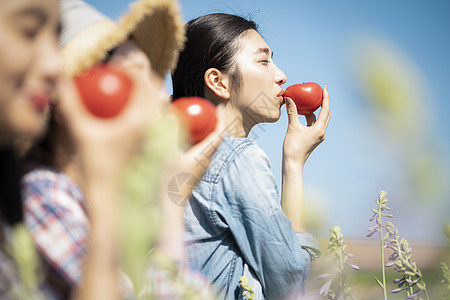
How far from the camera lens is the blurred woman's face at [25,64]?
0.56 meters

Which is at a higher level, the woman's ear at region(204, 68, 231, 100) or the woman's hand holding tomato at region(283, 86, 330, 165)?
the woman's ear at region(204, 68, 231, 100)

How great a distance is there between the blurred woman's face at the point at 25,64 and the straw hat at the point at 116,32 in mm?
158

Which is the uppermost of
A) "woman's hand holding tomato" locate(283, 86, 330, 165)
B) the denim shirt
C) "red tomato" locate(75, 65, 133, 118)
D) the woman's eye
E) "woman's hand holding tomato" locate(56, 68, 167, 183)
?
the woman's eye

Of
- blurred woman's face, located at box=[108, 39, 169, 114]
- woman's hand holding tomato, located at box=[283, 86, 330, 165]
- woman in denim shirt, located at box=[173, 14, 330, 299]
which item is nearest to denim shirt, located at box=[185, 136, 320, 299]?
woman in denim shirt, located at box=[173, 14, 330, 299]

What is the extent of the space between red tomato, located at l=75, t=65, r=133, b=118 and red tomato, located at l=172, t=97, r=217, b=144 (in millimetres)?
423

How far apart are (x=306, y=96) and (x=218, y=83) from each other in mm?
573

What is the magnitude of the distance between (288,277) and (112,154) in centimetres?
129

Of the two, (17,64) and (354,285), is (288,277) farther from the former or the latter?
(17,64)

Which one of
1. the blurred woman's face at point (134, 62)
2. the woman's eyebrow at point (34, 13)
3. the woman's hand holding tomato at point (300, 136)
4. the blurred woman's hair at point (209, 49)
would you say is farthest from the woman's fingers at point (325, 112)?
the woman's eyebrow at point (34, 13)

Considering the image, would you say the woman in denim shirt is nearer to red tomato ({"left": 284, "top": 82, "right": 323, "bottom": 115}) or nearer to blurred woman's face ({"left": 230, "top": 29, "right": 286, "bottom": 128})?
blurred woman's face ({"left": 230, "top": 29, "right": 286, "bottom": 128})

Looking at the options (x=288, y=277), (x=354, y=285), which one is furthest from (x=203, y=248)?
(x=354, y=285)

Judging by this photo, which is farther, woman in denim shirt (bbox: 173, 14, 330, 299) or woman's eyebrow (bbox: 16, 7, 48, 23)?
woman in denim shirt (bbox: 173, 14, 330, 299)

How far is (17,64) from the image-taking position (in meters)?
0.57

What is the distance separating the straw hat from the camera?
0.81 metres
